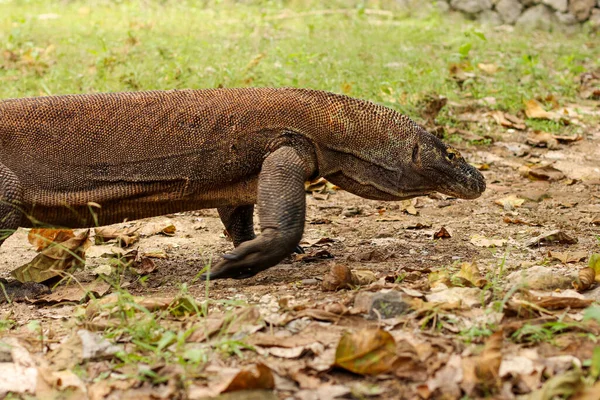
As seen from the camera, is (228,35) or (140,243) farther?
(228,35)

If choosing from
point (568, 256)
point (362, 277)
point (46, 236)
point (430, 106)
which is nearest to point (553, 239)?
point (568, 256)

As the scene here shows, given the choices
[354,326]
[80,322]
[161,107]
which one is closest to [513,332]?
[354,326]

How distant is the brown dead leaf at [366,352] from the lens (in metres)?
2.63

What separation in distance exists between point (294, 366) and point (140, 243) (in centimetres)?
276

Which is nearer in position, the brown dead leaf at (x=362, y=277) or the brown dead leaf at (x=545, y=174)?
the brown dead leaf at (x=362, y=277)

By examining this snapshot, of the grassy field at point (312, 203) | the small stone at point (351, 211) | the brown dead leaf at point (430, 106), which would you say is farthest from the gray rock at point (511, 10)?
the small stone at point (351, 211)

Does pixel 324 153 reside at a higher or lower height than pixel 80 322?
higher

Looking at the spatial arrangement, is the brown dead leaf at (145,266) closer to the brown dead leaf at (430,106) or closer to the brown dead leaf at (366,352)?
the brown dead leaf at (366,352)

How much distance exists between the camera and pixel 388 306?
10.1 ft

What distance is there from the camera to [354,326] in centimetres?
302

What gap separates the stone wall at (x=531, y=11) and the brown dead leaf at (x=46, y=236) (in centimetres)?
880

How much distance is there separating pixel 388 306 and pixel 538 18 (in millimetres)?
9888

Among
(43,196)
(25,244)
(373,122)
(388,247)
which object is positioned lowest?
(25,244)

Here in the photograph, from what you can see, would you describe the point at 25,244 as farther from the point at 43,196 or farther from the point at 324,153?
the point at 324,153
